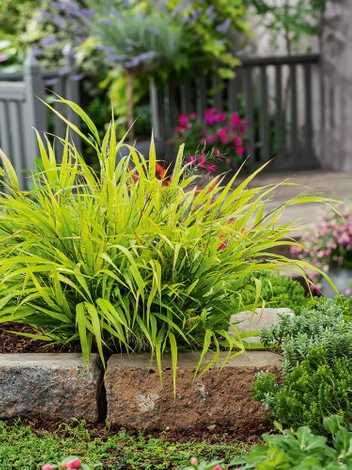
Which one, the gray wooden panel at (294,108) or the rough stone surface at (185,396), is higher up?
the gray wooden panel at (294,108)

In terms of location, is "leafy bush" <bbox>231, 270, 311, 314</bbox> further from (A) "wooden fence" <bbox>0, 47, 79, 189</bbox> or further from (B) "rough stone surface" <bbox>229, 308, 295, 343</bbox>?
(A) "wooden fence" <bbox>0, 47, 79, 189</bbox>

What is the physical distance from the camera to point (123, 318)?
2.33 metres

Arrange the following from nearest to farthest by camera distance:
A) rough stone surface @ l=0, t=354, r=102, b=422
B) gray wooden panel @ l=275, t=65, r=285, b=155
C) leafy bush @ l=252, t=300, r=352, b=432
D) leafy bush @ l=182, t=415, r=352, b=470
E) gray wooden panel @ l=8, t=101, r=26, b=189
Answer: leafy bush @ l=182, t=415, r=352, b=470 < leafy bush @ l=252, t=300, r=352, b=432 < rough stone surface @ l=0, t=354, r=102, b=422 < gray wooden panel @ l=8, t=101, r=26, b=189 < gray wooden panel @ l=275, t=65, r=285, b=155

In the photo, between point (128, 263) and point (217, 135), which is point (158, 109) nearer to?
point (217, 135)

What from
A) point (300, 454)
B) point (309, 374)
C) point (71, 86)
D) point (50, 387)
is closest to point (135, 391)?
point (50, 387)

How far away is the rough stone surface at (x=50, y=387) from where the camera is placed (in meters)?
2.39

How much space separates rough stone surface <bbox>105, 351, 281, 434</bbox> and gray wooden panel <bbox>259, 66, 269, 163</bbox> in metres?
5.53

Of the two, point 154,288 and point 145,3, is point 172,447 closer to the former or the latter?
point 154,288

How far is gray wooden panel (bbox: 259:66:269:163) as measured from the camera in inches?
301

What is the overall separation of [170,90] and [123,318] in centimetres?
591

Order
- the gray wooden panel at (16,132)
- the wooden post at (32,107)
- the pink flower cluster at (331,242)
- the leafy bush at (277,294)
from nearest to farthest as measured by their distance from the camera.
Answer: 1. the leafy bush at (277,294)
2. the pink flower cluster at (331,242)
3. the wooden post at (32,107)
4. the gray wooden panel at (16,132)

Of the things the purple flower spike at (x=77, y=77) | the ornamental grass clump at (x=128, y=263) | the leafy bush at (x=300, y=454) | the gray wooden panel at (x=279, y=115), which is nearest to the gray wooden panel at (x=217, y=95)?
the gray wooden panel at (x=279, y=115)

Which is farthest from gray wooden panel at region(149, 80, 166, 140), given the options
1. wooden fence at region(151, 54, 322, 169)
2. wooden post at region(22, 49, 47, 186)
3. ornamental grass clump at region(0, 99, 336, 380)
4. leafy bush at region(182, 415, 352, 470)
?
leafy bush at region(182, 415, 352, 470)

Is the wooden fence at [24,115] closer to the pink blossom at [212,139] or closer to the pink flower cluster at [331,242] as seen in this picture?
the pink flower cluster at [331,242]
